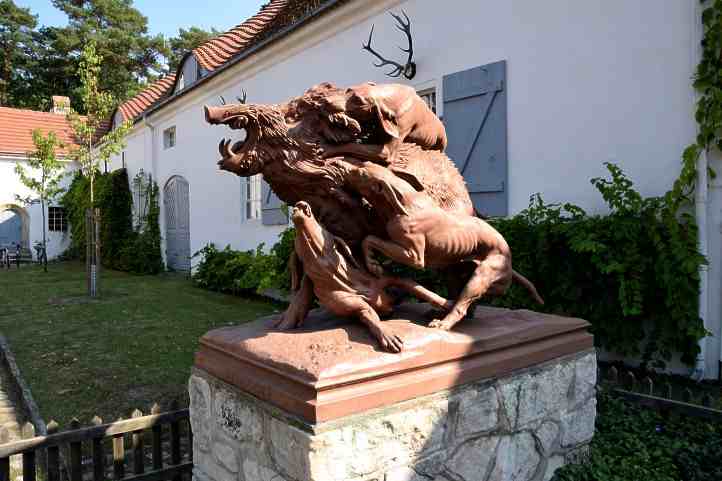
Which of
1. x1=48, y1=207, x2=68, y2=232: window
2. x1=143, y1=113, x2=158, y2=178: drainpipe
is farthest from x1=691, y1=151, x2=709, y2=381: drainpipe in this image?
x1=48, y1=207, x2=68, y2=232: window

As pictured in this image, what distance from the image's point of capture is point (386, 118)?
6.77 feet

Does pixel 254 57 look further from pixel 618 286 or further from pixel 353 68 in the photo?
pixel 618 286

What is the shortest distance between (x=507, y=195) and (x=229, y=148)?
4305 mm

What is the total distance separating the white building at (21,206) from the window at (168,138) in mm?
8188

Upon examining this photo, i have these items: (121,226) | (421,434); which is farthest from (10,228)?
(421,434)

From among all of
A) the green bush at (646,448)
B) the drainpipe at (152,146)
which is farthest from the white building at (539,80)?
the drainpipe at (152,146)

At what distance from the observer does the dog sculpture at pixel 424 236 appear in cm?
199

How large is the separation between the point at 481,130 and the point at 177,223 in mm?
9974

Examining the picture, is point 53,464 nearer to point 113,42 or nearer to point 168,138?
point 168,138

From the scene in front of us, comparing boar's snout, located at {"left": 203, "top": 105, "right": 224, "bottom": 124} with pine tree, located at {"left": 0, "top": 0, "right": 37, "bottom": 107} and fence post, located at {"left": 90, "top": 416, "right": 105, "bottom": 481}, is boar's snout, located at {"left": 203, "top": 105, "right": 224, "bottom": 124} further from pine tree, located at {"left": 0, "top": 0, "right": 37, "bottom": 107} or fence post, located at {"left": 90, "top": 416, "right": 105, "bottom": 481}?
pine tree, located at {"left": 0, "top": 0, "right": 37, "bottom": 107}

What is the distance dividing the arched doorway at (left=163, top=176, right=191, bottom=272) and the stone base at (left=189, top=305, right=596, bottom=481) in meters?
11.3

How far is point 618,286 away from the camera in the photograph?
4289mm

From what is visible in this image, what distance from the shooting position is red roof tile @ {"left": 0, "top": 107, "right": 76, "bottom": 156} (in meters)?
19.9

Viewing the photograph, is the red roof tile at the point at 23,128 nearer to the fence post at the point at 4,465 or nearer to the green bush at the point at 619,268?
the green bush at the point at 619,268
